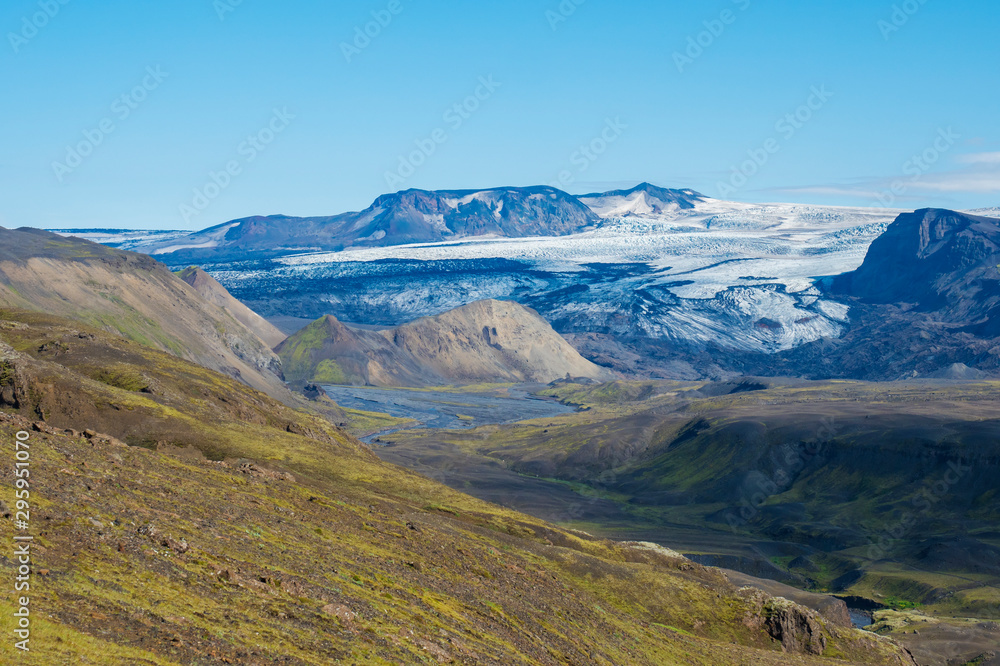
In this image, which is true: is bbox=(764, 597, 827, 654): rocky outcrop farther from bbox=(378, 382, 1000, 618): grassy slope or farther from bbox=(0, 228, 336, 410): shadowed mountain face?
bbox=(0, 228, 336, 410): shadowed mountain face

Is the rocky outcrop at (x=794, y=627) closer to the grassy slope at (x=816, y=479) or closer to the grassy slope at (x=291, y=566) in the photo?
the grassy slope at (x=291, y=566)

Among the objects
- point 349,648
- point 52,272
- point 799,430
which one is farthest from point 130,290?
point 349,648

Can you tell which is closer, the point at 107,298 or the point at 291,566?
the point at 291,566

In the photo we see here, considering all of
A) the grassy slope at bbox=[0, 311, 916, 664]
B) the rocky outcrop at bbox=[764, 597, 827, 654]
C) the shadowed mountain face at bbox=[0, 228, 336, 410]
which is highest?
the shadowed mountain face at bbox=[0, 228, 336, 410]

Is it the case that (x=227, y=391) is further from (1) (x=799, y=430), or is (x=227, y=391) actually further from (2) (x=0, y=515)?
(1) (x=799, y=430)

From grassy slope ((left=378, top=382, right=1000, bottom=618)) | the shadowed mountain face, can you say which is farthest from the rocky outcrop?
the shadowed mountain face

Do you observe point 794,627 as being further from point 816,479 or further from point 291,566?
point 816,479

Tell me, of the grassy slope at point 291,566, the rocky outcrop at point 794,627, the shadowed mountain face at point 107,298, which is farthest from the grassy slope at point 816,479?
the grassy slope at point 291,566

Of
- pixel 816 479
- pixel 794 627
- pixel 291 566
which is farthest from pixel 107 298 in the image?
pixel 291 566
